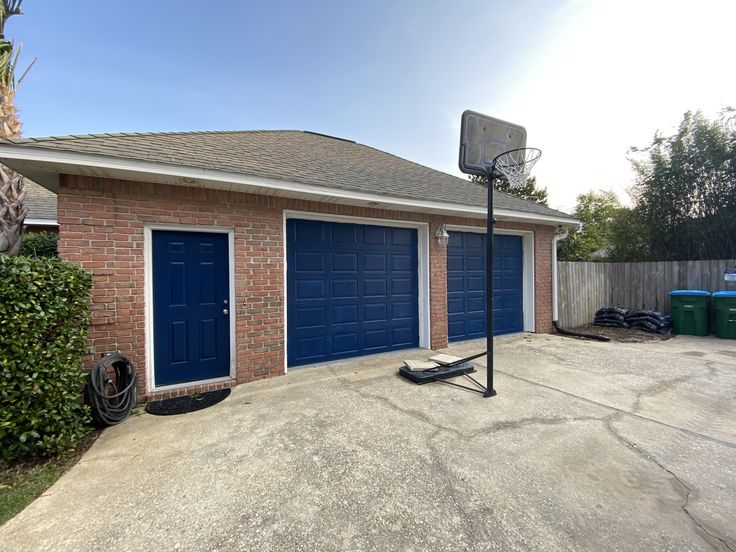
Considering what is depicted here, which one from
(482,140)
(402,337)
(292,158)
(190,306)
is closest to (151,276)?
(190,306)

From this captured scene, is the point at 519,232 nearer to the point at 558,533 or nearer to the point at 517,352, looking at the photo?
the point at 517,352

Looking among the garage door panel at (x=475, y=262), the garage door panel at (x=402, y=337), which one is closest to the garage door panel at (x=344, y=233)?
the garage door panel at (x=402, y=337)

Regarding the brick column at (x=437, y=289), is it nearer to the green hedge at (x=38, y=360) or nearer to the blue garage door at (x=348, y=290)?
the blue garage door at (x=348, y=290)

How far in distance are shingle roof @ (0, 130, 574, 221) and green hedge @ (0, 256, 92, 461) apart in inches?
59.6

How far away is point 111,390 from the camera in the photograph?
Result: 3.45 metres

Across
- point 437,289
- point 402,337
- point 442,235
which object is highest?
point 442,235

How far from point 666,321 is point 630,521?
8.36 m

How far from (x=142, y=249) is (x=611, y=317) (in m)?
10.8

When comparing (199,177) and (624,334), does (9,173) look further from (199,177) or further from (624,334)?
(624,334)

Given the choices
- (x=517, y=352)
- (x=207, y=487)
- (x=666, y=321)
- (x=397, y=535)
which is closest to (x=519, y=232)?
(x=517, y=352)

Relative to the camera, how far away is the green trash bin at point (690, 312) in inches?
285

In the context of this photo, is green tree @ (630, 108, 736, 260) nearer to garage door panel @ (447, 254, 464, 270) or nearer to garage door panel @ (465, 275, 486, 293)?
garage door panel @ (465, 275, 486, 293)

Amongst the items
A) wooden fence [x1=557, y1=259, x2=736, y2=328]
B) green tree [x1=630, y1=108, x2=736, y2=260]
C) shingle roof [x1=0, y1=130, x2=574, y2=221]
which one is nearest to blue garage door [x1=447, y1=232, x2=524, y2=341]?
shingle roof [x1=0, y1=130, x2=574, y2=221]

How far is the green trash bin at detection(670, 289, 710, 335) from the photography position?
7.24 meters
